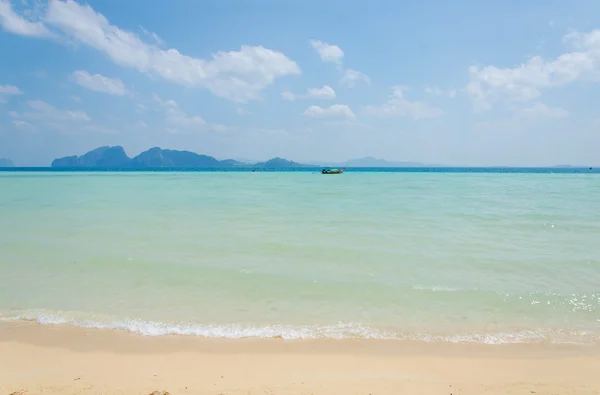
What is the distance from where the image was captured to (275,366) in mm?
4668

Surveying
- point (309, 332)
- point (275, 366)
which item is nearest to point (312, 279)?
point (309, 332)

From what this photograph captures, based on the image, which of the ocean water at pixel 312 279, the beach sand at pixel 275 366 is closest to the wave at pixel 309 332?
the ocean water at pixel 312 279

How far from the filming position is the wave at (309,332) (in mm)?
5504

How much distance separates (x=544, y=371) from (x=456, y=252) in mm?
6385

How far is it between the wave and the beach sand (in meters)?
0.16

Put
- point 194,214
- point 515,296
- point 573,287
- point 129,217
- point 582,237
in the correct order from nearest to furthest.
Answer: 1. point 515,296
2. point 573,287
3. point 582,237
4. point 129,217
5. point 194,214

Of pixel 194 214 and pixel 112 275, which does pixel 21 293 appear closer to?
pixel 112 275

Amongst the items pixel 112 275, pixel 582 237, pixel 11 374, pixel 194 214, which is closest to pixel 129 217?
pixel 194 214

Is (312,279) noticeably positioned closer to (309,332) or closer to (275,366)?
(309,332)

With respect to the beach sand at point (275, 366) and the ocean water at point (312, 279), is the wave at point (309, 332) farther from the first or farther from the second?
the beach sand at point (275, 366)

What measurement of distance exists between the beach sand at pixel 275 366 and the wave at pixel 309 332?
157 mm

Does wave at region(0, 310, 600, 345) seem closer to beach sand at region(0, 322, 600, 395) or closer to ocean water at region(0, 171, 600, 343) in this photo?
ocean water at region(0, 171, 600, 343)

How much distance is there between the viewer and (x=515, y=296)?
7.19 meters

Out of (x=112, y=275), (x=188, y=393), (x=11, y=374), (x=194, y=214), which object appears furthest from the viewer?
(x=194, y=214)
